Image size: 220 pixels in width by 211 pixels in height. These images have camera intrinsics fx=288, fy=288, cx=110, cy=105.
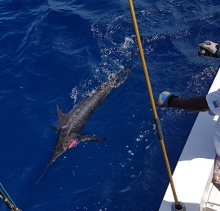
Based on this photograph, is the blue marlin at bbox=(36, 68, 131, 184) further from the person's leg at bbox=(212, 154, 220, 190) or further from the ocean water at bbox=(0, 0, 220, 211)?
the person's leg at bbox=(212, 154, 220, 190)

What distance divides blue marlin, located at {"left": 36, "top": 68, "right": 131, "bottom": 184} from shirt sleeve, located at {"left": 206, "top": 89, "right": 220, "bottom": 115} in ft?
9.72

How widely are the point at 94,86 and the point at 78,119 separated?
1.29 metres

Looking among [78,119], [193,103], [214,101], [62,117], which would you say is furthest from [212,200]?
[62,117]

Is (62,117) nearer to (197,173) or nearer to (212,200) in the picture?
(197,173)

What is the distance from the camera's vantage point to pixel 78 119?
6379mm

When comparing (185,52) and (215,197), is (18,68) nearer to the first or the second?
(185,52)

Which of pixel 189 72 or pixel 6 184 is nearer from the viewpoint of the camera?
pixel 6 184

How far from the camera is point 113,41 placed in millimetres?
8477

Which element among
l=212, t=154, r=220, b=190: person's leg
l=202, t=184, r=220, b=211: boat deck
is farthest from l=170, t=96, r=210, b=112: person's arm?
l=202, t=184, r=220, b=211: boat deck

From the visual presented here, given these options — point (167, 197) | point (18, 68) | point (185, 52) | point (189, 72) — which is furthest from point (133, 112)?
point (18, 68)

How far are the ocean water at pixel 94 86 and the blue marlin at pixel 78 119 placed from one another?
16cm

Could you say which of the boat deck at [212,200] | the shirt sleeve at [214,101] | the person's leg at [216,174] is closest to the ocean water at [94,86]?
the boat deck at [212,200]

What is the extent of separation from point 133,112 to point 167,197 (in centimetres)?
306

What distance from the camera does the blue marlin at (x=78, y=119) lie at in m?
5.96
